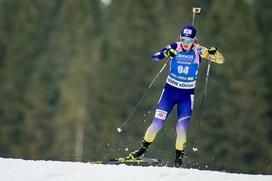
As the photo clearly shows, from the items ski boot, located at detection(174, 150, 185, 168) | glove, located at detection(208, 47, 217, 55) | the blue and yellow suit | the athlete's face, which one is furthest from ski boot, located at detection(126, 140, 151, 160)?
glove, located at detection(208, 47, 217, 55)

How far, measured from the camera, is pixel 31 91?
40.5m

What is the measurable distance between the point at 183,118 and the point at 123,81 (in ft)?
80.0

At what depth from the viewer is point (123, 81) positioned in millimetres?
35844

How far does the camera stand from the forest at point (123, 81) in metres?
32.6

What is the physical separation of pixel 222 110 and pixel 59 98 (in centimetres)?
1179

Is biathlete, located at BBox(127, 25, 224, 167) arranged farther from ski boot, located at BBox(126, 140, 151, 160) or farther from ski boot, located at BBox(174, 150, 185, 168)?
ski boot, located at BBox(126, 140, 151, 160)

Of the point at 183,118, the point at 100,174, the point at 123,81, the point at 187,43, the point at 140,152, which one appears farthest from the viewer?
the point at 123,81

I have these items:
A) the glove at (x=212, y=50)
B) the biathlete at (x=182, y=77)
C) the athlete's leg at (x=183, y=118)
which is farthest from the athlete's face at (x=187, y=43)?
the athlete's leg at (x=183, y=118)

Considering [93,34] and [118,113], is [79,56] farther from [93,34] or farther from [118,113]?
[118,113]

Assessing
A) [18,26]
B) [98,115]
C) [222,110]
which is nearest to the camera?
[222,110]

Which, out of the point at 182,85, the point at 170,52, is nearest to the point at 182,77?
the point at 182,85

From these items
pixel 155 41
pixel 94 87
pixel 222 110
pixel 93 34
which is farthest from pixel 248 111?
pixel 93 34

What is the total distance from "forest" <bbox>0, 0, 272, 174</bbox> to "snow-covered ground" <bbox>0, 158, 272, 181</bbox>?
1648 centimetres

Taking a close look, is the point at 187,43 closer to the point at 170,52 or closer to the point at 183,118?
the point at 170,52
